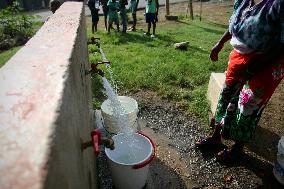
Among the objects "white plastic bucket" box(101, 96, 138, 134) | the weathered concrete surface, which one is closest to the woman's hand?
the weathered concrete surface

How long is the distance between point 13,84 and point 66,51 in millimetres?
571

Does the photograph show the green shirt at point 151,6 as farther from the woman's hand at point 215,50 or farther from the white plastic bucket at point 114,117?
the white plastic bucket at point 114,117

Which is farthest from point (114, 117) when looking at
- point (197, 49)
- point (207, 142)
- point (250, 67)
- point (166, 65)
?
point (197, 49)

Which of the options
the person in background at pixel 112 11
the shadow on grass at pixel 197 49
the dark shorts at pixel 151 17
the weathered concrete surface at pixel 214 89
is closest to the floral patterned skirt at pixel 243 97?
the weathered concrete surface at pixel 214 89

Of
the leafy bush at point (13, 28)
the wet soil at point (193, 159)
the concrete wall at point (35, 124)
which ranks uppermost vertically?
the concrete wall at point (35, 124)

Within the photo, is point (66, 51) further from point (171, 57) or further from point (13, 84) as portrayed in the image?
point (171, 57)

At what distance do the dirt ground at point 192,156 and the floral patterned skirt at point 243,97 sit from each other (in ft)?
1.36

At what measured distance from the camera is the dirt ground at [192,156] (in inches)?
133

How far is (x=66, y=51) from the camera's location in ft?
5.64

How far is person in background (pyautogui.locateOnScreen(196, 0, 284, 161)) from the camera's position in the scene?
279 centimetres

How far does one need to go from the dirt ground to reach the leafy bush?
7620 millimetres

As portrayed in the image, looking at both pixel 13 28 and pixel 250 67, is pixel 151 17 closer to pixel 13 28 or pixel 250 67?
pixel 13 28

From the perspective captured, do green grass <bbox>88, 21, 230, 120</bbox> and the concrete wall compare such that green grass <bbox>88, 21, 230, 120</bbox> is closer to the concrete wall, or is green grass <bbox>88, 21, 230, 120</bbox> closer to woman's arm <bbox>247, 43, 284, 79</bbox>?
woman's arm <bbox>247, 43, 284, 79</bbox>

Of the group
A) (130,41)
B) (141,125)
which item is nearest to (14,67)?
(141,125)
